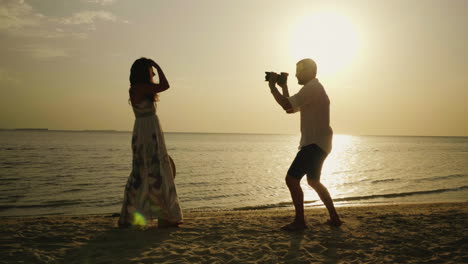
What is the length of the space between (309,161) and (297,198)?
0.63 meters

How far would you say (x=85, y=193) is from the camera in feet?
47.0

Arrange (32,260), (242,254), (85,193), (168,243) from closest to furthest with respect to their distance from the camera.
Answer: (32,260) < (242,254) < (168,243) < (85,193)

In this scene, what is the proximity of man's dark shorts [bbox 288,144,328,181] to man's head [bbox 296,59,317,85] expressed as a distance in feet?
3.35

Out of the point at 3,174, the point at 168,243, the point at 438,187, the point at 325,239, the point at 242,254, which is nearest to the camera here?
the point at 242,254

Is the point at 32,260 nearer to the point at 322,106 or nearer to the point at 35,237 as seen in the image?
the point at 35,237

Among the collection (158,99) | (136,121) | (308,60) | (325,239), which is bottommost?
(325,239)

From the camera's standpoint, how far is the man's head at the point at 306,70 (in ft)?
17.1

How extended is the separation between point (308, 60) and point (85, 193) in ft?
40.0

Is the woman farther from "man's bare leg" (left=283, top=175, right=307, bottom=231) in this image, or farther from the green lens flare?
"man's bare leg" (left=283, top=175, right=307, bottom=231)

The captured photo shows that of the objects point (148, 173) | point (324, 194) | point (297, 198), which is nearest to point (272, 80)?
point (297, 198)

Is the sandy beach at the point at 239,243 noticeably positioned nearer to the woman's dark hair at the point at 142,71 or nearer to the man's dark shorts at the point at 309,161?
the man's dark shorts at the point at 309,161

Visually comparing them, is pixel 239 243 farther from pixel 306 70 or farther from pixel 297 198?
pixel 306 70

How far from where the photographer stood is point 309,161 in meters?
5.09

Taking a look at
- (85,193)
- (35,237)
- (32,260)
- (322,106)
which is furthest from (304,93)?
(85,193)
